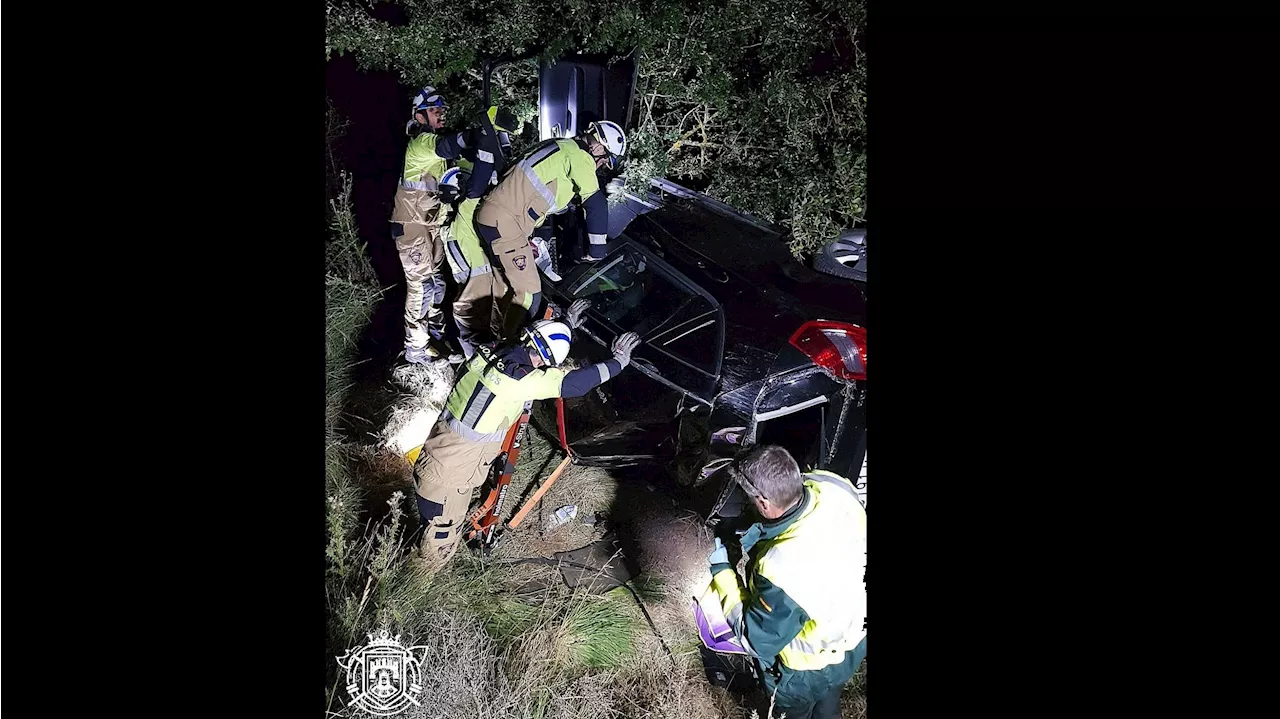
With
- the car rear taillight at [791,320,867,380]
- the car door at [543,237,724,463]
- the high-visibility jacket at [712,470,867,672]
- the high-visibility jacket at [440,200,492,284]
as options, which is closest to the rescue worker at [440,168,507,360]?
the high-visibility jacket at [440,200,492,284]

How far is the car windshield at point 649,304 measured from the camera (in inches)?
151

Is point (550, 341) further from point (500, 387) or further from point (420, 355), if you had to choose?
point (420, 355)

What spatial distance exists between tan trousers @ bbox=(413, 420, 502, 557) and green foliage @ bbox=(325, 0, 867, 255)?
5.85 feet

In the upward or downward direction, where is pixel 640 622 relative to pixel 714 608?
downward

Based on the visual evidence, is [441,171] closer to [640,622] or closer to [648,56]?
[648,56]

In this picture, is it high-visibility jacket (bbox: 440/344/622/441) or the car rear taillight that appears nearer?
high-visibility jacket (bbox: 440/344/622/441)

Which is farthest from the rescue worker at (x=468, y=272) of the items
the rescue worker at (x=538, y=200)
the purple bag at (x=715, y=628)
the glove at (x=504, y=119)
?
the purple bag at (x=715, y=628)

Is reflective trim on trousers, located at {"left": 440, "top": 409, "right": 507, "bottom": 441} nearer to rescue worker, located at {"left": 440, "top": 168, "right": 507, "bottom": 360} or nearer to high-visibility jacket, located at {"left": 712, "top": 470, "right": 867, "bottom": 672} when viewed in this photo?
rescue worker, located at {"left": 440, "top": 168, "right": 507, "bottom": 360}

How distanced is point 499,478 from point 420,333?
131 centimetres

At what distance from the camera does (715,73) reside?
4.26 metres

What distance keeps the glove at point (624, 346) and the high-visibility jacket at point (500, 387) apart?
0.52 feet

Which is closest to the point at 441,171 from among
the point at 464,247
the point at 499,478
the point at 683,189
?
the point at 464,247

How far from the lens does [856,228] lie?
169 inches

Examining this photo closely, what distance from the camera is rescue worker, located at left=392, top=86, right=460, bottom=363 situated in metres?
4.17
